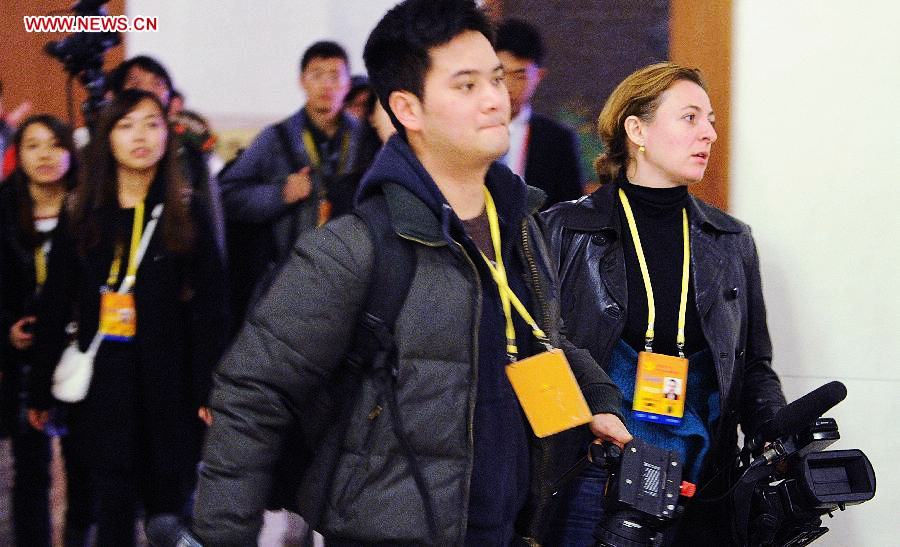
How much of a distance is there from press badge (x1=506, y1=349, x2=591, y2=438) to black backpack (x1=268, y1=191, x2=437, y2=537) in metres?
0.26

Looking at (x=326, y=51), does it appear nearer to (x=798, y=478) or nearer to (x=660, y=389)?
(x=660, y=389)

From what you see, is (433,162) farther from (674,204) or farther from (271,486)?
(674,204)

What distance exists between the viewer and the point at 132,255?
13.1 ft

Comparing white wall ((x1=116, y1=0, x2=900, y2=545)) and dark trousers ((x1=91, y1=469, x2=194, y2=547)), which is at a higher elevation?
white wall ((x1=116, y1=0, x2=900, y2=545))

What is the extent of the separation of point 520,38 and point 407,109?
191 cm

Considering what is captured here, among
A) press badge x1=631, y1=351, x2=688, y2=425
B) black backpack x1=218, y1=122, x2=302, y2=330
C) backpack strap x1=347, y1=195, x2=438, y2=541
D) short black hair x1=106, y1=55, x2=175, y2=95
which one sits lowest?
press badge x1=631, y1=351, x2=688, y2=425

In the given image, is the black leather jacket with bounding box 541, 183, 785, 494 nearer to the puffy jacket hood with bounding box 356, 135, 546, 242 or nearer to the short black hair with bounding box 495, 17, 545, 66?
the puffy jacket hood with bounding box 356, 135, 546, 242

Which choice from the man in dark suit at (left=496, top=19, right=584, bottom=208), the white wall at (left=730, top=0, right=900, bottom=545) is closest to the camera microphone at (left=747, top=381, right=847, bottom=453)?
the white wall at (left=730, top=0, right=900, bottom=545)

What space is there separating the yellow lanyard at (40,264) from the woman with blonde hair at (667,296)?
1945mm

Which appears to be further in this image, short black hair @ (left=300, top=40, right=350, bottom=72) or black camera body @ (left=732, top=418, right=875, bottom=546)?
short black hair @ (left=300, top=40, right=350, bottom=72)

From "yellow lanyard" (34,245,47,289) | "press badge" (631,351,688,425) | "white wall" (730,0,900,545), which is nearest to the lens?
"press badge" (631,351,688,425)

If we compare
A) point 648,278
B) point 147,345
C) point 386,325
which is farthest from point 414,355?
point 147,345

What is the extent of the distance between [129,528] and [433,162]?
229 centimetres

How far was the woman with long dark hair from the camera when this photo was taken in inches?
166
